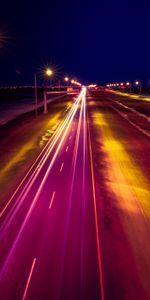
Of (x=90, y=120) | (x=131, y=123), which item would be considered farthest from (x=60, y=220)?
(x=90, y=120)

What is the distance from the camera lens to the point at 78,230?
15398mm

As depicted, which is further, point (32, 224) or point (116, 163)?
point (116, 163)

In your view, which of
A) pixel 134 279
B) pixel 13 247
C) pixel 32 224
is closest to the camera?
pixel 134 279

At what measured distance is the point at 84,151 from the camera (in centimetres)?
3206

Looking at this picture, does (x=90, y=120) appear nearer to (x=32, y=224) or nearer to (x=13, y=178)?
(x=13, y=178)

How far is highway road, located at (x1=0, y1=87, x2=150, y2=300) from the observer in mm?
11281

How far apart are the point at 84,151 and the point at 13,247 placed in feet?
61.9

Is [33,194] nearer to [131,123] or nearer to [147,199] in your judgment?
[147,199]

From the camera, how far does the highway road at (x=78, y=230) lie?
37.0 feet

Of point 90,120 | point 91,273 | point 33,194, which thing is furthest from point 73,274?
point 90,120

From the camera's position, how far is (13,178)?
78.3 feet

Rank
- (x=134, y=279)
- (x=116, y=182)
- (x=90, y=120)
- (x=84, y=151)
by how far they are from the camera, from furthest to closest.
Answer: (x=90, y=120)
(x=84, y=151)
(x=116, y=182)
(x=134, y=279)

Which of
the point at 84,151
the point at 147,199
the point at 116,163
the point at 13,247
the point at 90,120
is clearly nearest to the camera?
the point at 13,247

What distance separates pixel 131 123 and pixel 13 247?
1512 inches
